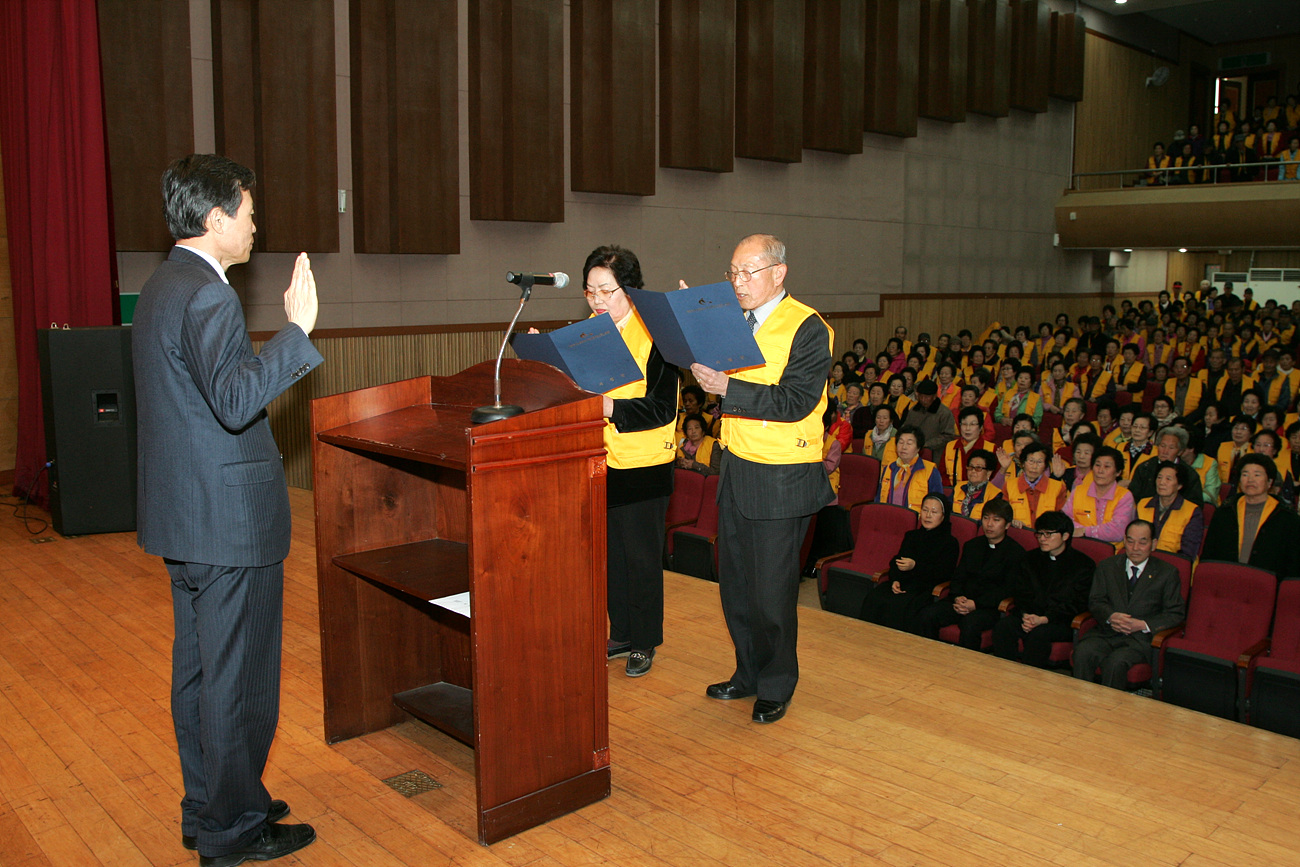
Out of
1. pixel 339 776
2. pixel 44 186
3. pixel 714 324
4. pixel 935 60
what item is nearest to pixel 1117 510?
pixel 714 324

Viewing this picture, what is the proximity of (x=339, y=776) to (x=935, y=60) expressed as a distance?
11656 millimetres

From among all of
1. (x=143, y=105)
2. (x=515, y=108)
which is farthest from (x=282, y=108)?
(x=515, y=108)

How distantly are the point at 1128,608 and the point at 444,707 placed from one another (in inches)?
111

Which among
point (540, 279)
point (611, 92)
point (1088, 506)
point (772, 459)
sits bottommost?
point (1088, 506)

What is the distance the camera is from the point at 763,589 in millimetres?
2621

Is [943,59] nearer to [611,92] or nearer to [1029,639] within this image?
[611,92]

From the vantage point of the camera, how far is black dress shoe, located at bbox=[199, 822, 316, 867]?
1927 mm

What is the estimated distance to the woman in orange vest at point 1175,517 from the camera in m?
4.68

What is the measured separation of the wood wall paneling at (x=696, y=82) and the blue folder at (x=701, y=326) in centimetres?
692

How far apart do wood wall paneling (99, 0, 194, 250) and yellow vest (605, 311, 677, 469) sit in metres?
4.36

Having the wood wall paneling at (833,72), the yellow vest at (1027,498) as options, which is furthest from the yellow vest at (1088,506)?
the wood wall paneling at (833,72)

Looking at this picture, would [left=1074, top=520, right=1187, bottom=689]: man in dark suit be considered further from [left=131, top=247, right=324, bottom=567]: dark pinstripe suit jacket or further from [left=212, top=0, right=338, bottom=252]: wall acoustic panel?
[left=212, top=0, right=338, bottom=252]: wall acoustic panel

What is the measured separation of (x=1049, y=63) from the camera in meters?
14.1

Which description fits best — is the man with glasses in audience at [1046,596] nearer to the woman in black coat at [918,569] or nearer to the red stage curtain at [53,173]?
the woman in black coat at [918,569]
